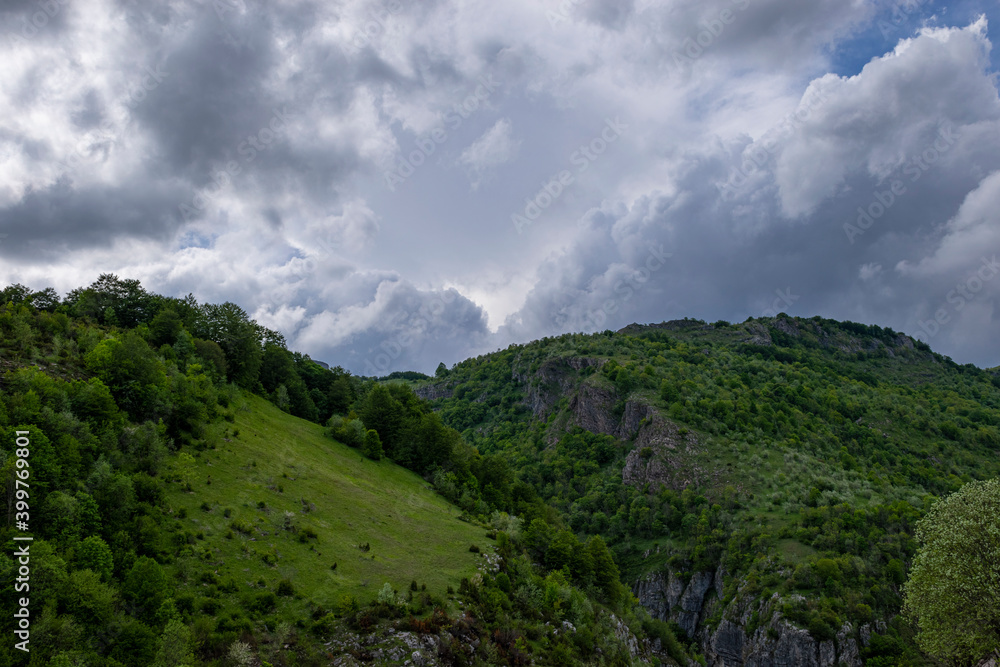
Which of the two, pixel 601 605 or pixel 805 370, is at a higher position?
pixel 805 370

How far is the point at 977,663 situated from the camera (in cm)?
3853

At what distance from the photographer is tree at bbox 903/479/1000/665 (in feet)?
109


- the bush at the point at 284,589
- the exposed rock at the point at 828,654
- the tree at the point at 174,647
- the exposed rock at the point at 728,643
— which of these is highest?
the bush at the point at 284,589

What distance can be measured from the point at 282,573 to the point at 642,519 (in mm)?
95050

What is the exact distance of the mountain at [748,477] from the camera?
240 feet

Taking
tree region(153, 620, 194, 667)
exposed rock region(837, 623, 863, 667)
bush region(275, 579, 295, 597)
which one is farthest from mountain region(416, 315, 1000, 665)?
tree region(153, 620, 194, 667)

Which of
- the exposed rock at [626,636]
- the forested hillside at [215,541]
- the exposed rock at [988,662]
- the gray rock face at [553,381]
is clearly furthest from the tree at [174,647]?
the gray rock face at [553,381]

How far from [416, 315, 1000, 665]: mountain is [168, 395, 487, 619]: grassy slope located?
24420mm

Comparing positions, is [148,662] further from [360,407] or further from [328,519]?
[360,407]

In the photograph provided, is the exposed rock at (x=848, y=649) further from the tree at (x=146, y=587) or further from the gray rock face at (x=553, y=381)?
the gray rock face at (x=553, y=381)

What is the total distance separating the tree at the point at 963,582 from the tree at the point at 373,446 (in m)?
54.2

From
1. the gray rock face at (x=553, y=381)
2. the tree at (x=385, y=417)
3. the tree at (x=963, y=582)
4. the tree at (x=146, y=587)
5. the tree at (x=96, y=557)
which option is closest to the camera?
the tree at (x=146, y=587)

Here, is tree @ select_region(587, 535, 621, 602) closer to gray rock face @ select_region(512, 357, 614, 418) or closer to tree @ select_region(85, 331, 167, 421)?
tree @ select_region(85, 331, 167, 421)

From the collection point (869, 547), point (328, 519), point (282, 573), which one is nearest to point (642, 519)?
point (869, 547)
